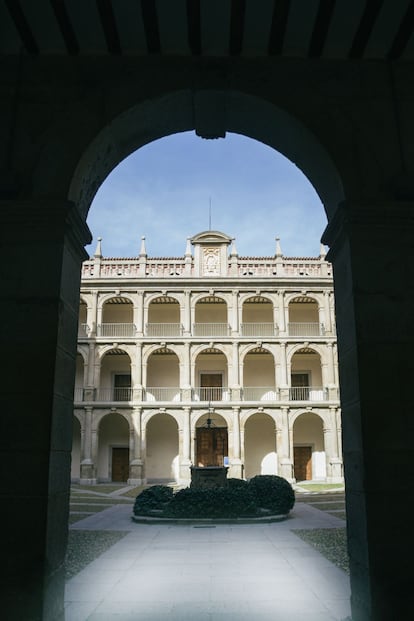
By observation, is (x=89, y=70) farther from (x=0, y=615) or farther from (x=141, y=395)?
(x=141, y=395)

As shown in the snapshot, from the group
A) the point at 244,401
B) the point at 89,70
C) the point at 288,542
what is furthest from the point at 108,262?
the point at 89,70

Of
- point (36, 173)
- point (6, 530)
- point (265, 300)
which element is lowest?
point (6, 530)

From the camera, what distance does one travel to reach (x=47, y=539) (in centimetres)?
365

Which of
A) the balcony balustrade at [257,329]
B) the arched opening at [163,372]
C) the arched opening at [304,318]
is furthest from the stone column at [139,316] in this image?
the arched opening at [304,318]

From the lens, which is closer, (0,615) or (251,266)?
(0,615)

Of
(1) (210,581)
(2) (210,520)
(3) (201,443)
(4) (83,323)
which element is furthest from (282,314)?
(1) (210,581)

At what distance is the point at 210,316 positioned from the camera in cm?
3075

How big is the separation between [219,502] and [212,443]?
1703cm

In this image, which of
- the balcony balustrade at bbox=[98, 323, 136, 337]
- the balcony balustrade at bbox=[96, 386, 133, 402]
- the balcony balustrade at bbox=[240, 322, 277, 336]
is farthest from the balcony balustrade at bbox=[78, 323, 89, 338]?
the balcony balustrade at bbox=[240, 322, 277, 336]

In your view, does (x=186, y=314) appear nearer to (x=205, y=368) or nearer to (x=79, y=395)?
(x=205, y=368)

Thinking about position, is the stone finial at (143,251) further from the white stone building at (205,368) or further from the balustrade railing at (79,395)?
the balustrade railing at (79,395)

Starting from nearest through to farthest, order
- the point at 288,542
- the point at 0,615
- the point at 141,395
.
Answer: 1. the point at 0,615
2. the point at 288,542
3. the point at 141,395

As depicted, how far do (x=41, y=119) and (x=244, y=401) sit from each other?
24751 millimetres

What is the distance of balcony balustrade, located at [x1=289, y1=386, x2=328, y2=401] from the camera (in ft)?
92.6
